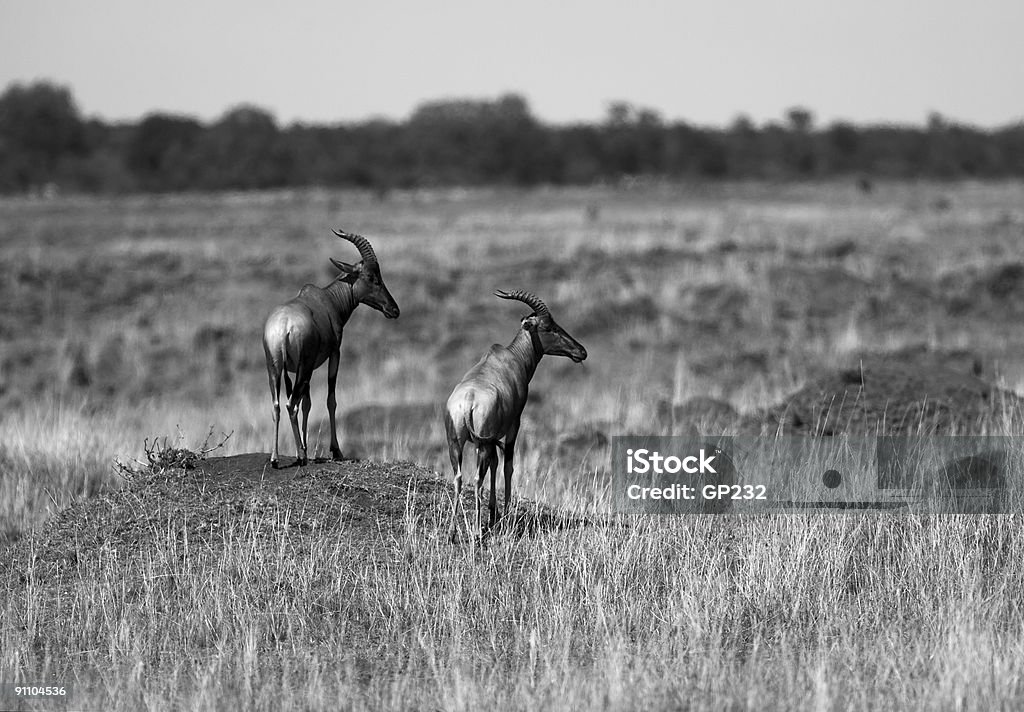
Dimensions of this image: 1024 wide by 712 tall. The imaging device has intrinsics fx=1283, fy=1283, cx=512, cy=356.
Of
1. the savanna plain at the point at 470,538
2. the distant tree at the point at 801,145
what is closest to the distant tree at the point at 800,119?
the distant tree at the point at 801,145

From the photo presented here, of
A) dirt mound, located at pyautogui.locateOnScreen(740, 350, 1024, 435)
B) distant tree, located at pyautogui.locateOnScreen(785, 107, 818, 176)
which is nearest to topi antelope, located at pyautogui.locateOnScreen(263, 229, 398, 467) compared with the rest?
dirt mound, located at pyautogui.locateOnScreen(740, 350, 1024, 435)

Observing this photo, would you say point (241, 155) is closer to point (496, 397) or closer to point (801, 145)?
point (801, 145)

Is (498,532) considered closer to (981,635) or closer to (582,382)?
(981,635)

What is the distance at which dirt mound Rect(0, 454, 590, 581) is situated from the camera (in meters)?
8.87

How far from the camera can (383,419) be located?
1596 cm

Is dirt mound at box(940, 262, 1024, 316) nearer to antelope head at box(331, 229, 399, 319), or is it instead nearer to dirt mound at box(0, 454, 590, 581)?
dirt mound at box(0, 454, 590, 581)

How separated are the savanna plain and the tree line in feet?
190

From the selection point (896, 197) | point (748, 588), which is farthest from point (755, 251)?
point (896, 197)

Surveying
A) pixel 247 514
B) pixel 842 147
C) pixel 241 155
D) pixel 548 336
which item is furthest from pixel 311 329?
pixel 842 147

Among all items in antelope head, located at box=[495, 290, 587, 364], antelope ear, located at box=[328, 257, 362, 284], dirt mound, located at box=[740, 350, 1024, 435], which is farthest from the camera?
dirt mound, located at box=[740, 350, 1024, 435]

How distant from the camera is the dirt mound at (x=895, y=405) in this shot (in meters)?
13.1

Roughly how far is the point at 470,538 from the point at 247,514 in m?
1.66

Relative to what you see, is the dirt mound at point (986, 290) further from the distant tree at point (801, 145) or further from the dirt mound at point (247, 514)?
the distant tree at point (801, 145)

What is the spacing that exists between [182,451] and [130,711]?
340 centimetres
